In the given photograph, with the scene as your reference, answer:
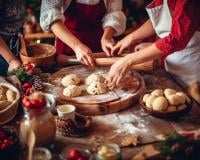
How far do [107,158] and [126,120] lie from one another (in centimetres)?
37

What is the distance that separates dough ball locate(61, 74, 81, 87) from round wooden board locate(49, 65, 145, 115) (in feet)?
0.08

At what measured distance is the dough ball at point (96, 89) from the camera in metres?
1.82

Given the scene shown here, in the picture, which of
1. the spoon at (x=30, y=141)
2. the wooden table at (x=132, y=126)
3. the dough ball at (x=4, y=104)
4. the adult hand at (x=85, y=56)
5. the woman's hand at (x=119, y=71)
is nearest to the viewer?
the spoon at (x=30, y=141)

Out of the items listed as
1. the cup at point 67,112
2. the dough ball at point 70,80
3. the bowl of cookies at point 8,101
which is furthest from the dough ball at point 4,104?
the dough ball at point 70,80

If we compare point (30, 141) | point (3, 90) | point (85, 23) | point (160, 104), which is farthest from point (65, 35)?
point (30, 141)

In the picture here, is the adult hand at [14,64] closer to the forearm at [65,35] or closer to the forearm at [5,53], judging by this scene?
the forearm at [5,53]

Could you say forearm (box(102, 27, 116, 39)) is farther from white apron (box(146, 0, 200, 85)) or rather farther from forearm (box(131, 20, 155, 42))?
white apron (box(146, 0, 200, 85))

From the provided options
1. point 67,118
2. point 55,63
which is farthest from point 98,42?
point 67,118

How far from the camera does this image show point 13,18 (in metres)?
2.23

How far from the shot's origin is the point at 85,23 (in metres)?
2.38

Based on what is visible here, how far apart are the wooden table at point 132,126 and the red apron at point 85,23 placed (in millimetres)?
775

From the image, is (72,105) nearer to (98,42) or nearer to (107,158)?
(107,158)

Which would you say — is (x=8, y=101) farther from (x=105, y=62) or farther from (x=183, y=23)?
(x=183, y=23)

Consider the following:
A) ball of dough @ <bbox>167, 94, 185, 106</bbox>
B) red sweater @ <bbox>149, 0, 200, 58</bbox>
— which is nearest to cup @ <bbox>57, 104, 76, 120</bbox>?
ball of dough @ <bbox>167, 94, 185, 106</bbox>
